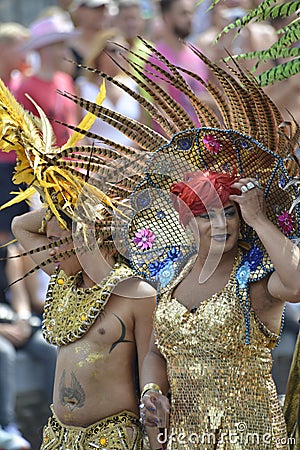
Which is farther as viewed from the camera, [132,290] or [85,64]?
[85,64]

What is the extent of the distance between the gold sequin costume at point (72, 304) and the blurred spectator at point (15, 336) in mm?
2077

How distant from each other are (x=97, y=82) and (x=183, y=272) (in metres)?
3.59

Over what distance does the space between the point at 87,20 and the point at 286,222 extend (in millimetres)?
4595

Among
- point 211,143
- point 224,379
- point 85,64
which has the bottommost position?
point 224,379

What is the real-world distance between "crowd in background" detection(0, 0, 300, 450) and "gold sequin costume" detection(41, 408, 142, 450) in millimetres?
1958

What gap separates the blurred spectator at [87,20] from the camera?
8031 millimetres

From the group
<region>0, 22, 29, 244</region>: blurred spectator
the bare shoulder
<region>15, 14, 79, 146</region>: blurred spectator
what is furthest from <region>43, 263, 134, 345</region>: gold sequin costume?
<region>15, 14, 79, 146</region>: blurred spectator

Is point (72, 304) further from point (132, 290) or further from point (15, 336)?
point (15, 336)

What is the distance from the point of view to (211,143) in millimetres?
4031

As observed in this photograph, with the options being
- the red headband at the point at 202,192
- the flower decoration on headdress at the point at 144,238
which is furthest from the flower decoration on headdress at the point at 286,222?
the flower decoration on headdress at the point at 144,238

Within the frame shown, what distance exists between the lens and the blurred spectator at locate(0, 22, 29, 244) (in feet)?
23.6

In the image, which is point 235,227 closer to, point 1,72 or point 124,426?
point 124,426

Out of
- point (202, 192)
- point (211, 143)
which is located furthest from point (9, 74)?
point (202, 192)

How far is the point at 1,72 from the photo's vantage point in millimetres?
7766
